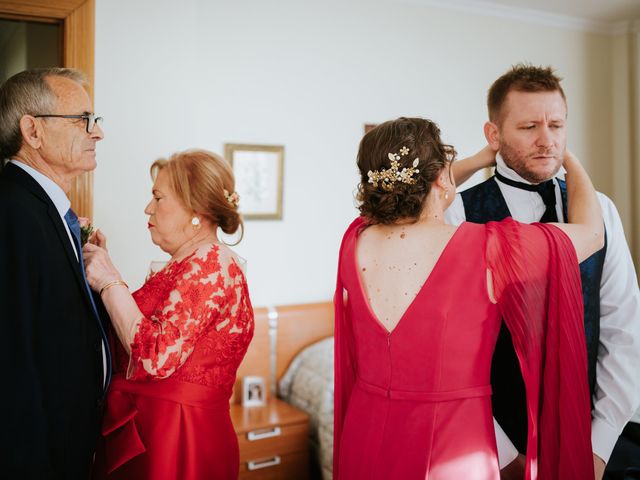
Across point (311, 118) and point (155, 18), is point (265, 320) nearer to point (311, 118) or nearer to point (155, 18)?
point (311, 118)

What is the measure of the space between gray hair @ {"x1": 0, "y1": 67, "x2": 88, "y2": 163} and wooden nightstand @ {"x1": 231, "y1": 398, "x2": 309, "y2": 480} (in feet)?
6.58

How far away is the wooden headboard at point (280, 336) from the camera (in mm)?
3613

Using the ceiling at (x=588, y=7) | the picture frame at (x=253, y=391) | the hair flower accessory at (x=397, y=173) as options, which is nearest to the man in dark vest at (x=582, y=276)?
the hair flower accessory at (x=397, y=173)

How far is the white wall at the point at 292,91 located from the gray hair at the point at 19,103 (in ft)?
3.86

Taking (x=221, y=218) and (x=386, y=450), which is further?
(x=221, y=218)

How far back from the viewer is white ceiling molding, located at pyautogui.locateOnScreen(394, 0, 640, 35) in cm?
431

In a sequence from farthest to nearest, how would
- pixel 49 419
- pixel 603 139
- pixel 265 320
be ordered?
1. pixel 603 139
2. pixel 265 320
3. pixel 49 419

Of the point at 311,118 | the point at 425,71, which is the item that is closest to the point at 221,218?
the point at 311,118

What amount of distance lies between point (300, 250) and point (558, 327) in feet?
8.42

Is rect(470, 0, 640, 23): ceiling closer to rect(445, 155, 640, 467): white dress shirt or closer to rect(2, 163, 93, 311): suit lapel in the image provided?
rect(445, 155, 640, 467): white dress shirt

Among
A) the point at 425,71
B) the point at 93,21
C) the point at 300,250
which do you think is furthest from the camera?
the point at 425,71

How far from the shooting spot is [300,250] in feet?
12.9

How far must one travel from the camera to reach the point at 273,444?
126 inches

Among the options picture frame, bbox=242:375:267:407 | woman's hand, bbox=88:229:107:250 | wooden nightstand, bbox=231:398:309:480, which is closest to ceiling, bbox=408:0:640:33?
picture frame, bbox=242:375:267:407
